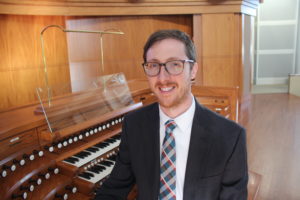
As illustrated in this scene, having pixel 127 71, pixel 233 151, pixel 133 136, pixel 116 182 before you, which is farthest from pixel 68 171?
pixel 127 71

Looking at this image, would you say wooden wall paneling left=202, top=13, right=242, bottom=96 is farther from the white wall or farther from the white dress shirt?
the white dress shirt

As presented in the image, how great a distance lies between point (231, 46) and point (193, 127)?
467cm

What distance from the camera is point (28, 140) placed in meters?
1.84

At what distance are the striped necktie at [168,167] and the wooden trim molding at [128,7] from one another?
3.09 meters

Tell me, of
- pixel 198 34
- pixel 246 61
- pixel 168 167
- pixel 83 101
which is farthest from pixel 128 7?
pixel 168 167

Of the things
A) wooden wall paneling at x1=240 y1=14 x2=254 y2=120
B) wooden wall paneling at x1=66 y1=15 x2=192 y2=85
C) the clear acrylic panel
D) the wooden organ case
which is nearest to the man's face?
the wooden organ case

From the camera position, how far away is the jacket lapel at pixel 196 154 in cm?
127

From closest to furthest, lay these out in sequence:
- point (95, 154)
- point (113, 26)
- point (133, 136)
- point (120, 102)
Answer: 1. point (133, 136)
2. point (95, 154)
3. point (120, 102)
4. point (113, 26)

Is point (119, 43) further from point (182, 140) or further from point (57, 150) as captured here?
point (182, 140)

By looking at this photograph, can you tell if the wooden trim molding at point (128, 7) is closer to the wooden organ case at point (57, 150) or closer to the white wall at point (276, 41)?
the wooden organ case at point (57, 150)

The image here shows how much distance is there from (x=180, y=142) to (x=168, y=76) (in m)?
0.34

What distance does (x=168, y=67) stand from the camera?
125cm

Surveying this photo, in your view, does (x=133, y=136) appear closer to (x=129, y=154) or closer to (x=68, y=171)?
(x=129, y=154)

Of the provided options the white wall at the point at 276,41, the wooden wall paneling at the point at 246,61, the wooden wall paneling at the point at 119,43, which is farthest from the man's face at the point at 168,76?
the white wall at the point at 276,41
